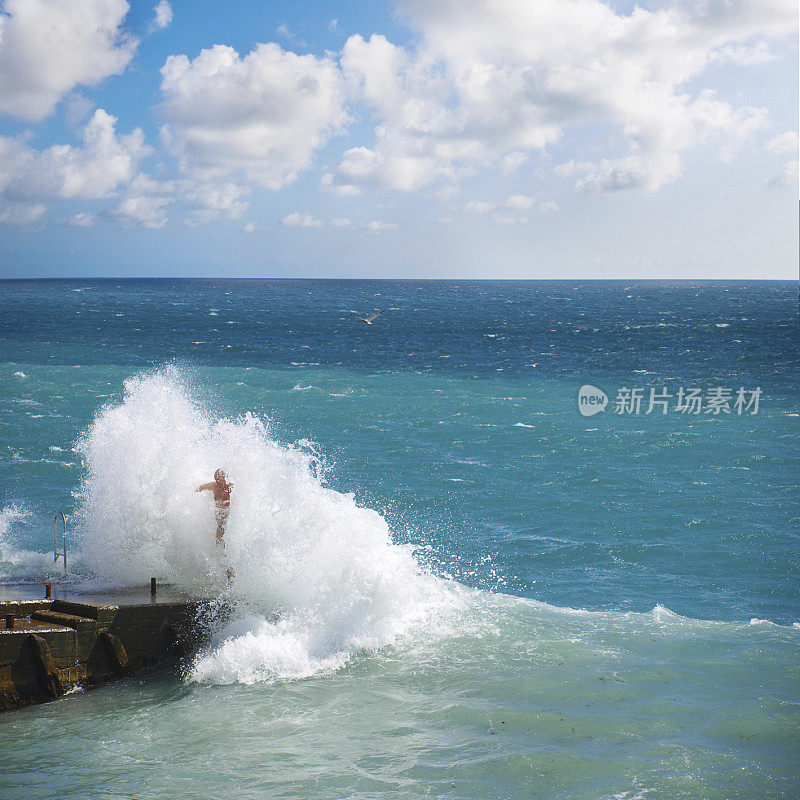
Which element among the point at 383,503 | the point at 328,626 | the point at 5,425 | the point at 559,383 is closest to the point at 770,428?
the point at 559,383

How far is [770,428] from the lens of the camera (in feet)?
88.7

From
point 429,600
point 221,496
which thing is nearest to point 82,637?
point 221,496

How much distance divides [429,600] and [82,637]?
537 cm

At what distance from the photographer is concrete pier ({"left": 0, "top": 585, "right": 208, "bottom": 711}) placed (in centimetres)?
935

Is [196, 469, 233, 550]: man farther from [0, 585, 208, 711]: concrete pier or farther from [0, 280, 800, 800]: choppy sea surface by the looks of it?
[0, 585, 208, 711]: concrete pier

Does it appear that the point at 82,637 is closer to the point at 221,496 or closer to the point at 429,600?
the point at 221,496

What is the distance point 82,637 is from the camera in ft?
31.9

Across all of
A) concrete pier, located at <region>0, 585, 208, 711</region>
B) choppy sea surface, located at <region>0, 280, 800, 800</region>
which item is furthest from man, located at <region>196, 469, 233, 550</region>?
concrete pier, located at <region>0, 585, 208, 711</region>

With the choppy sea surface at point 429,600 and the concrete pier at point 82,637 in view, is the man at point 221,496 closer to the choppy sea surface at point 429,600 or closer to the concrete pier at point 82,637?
the choppy sea surface at point 429,600

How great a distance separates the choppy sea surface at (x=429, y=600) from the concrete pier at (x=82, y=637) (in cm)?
33

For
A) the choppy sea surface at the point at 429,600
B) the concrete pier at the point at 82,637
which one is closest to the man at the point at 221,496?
the choppy sea surface at the point at 429,600

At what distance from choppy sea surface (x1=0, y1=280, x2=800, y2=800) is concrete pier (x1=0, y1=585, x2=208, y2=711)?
1.08 ft

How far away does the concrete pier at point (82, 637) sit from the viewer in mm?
9352

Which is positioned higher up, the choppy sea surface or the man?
the man
